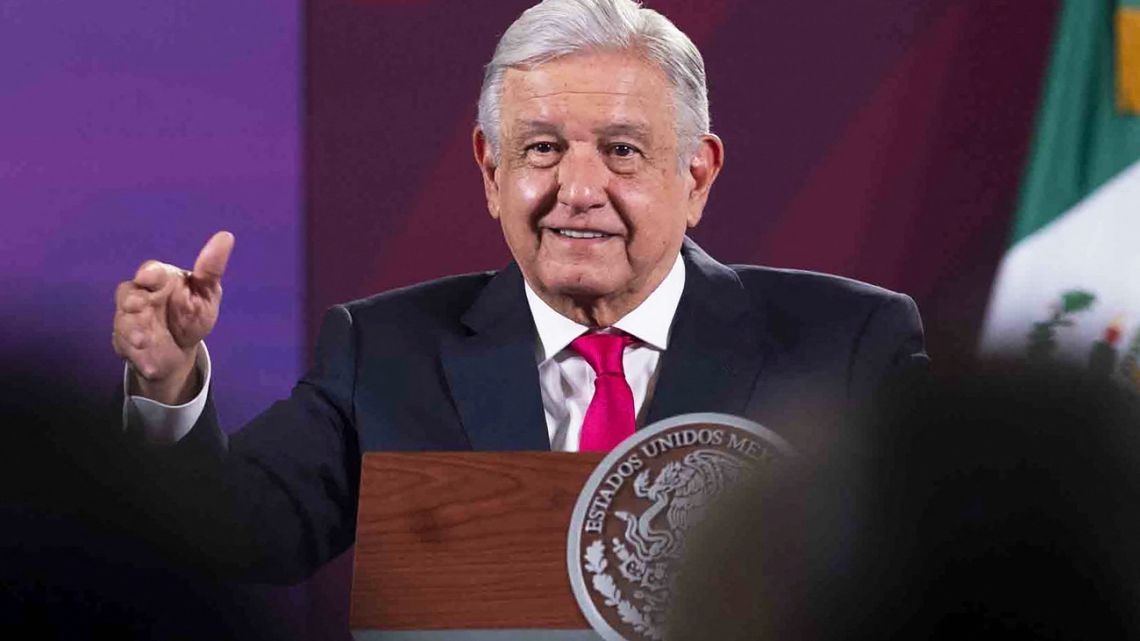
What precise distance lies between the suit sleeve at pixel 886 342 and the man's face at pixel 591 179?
31 cm

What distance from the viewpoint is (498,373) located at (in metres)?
2.12

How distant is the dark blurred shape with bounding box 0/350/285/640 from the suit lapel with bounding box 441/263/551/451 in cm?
128

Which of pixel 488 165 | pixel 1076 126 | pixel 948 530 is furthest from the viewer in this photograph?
pixel 1076 126

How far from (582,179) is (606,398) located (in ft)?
1.02

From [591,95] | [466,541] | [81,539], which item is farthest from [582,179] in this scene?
[81,539]

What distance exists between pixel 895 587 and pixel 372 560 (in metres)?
0.87

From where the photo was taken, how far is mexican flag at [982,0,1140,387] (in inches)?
104

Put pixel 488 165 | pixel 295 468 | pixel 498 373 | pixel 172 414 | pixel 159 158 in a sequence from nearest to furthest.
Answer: pixel 172 414 < pixel 295 468 < pixel 498 373 < pixel 488 165 < pixel 159 158

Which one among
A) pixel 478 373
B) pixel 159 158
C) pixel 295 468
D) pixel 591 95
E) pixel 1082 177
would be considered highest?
pixel 591 95

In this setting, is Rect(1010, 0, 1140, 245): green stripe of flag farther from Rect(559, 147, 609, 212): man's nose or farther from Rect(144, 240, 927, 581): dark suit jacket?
Rect(559, 147, 609, 212): man's nose

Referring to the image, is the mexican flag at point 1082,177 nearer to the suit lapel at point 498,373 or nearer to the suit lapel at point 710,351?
the suit lapel at point 710,351

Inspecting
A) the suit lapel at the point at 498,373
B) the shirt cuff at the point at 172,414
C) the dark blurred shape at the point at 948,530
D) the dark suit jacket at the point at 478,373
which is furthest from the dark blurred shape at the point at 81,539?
the suit lapel at the point at 498,373

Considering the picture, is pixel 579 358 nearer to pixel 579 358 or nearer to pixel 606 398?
pixel 579 358

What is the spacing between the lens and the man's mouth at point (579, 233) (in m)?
2.15
